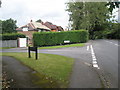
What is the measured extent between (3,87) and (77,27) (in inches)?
1441

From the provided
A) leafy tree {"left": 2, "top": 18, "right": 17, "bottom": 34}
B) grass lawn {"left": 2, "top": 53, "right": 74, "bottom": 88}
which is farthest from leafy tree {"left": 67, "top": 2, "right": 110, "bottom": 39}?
leafy tree {"left": 2, "top": 18, "right": 17, "bottom": 34}

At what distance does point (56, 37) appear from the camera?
27031 mm

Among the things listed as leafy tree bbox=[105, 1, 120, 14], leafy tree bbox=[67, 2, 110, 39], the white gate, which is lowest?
the white gate

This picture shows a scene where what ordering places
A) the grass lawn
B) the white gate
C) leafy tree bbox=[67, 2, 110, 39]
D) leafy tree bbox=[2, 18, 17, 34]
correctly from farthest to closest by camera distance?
leafy tree bbox=[2, 18, 17, 34], leafy tree bbox=[67, 2, 110, 39], the white gate, the grass lawn

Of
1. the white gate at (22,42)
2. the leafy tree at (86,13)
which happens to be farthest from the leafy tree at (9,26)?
the white gate at (22,42)

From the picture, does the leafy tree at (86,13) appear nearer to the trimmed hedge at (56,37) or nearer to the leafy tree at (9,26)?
the trimmed hedge at (56,37)

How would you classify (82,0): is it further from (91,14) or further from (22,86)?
(22,86)

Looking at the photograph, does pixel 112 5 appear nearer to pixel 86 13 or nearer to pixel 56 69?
pixel 56 69

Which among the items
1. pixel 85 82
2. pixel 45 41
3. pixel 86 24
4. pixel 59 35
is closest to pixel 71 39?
pixel 59 35

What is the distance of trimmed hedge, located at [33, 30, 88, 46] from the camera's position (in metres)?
27.0

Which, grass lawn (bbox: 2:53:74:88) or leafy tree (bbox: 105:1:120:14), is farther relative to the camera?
leafy tree (bbox: 105:1:120:14)

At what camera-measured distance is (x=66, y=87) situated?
4297 millimetres

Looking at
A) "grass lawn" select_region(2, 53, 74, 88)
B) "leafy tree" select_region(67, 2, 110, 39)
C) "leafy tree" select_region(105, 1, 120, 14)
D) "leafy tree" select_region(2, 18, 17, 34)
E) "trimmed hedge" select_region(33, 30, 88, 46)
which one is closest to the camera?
"grass lawn" select_region(2, 53, 74, 88)

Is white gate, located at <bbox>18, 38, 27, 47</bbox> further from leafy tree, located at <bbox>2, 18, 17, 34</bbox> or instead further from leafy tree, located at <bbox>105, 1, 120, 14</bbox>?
leafy tree, located at <bbox>2, 18, 17, 34</bbox>
